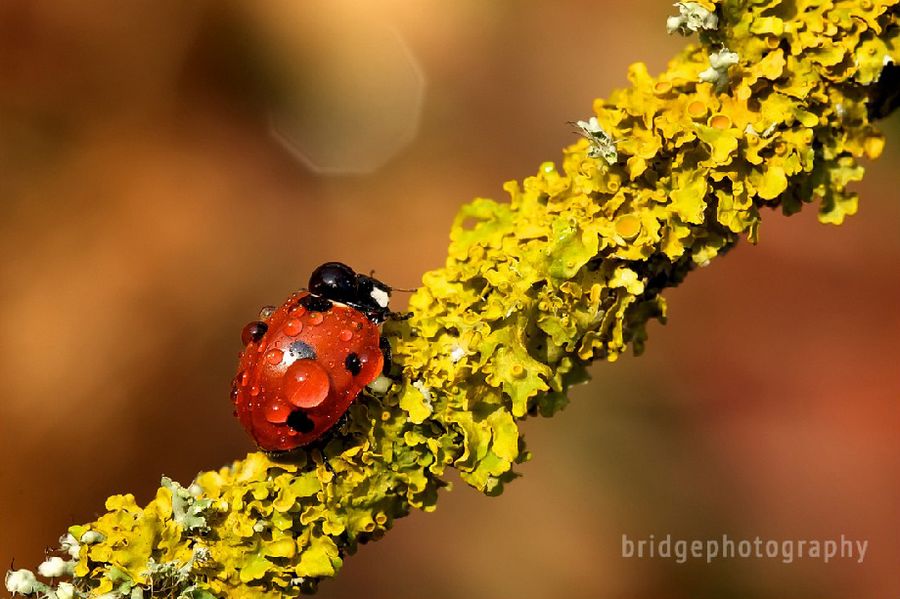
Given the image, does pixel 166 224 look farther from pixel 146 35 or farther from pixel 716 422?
pixel 716 422

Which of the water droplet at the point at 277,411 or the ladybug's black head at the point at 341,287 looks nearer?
the water droplet at the point at 277,411

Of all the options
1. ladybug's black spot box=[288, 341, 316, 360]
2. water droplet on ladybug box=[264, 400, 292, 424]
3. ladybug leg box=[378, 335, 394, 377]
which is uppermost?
ladybug's black spot box=[288, 341, 316, 360]

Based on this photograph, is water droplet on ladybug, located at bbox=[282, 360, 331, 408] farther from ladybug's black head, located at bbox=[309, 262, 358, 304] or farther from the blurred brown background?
the blurred brown background

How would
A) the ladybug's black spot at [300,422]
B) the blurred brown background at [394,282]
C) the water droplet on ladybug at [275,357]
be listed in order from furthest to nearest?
1. the blurred brown background at [394,282]
2. the water droplet on ladybug at [275,357]
3. the ladybug's black spot at [300,422]

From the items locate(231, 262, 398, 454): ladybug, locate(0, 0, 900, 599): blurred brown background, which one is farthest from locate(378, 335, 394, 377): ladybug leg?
locate(0, 0, 900, 599): blurred brown background

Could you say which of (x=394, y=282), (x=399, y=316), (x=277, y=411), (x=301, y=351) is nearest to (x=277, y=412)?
(x=277, y=411)

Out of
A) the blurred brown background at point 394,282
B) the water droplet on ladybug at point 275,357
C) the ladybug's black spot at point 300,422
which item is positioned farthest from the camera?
the blurred brown background at point 394,282

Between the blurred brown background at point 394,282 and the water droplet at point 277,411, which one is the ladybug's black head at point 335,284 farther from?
the blurred brown background at point 394,282

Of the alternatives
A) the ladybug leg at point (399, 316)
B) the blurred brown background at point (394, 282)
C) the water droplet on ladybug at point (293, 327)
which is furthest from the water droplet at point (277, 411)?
the blurred brown background at point (394, 282)

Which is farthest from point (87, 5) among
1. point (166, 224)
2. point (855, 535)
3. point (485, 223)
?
point (855, 535)
